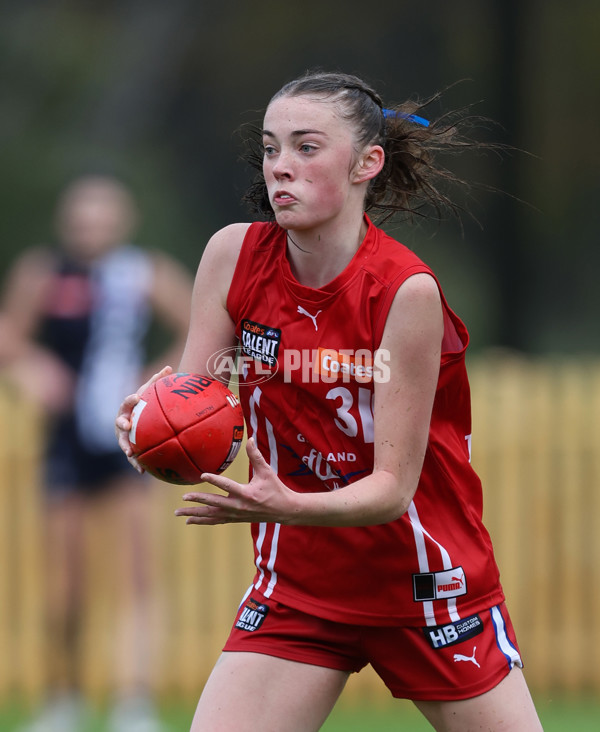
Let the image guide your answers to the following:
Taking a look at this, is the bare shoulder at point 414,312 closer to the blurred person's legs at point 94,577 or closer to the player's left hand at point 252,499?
the player's left hand at point 252,499

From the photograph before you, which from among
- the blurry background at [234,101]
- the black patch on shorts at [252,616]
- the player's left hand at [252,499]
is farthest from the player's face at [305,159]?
the blurry background at [234,101]

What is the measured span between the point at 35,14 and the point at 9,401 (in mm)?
10052

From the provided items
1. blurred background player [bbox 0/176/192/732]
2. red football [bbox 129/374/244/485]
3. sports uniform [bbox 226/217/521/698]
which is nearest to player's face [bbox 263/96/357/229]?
sports uniform [bbox 226/217/521/698]

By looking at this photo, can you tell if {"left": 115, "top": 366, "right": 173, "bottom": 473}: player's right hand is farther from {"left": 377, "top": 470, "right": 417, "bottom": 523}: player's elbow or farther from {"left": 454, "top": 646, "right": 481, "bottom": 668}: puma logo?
{"left": 454, "top": 646, "right": 481, "bottom": 668}: puma logo

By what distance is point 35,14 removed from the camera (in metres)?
15.0

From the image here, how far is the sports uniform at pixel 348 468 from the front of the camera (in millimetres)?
3314

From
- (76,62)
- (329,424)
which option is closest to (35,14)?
(76,62)

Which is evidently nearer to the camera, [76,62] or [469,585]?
[469,585]

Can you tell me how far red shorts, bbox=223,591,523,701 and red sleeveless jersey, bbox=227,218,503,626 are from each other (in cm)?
4

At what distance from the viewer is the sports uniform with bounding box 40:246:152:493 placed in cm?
621

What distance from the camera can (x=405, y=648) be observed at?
343 cm

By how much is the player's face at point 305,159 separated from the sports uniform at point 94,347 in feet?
10.3

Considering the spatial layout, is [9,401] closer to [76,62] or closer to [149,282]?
[149,282]

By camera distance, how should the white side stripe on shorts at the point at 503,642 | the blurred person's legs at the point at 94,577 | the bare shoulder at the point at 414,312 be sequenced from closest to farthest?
1. the bare shoulder at the point at 414,312
2. the white side stripe on shorts at the point at 503,642
3. the blurred person's legs at the point at 94,577
